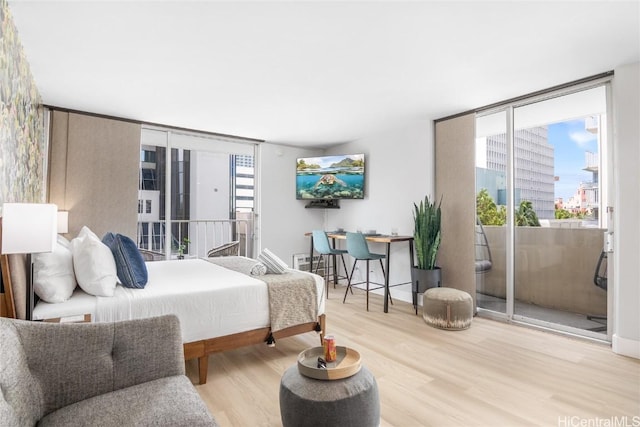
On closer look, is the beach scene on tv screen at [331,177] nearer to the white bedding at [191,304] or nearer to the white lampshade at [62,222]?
the white bedding at [191,304]

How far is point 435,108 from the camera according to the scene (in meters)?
3.64

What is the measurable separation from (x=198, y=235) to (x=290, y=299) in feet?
10.8

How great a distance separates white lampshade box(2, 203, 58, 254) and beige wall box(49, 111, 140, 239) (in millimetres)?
2339

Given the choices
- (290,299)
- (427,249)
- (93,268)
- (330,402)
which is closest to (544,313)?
(427,249)

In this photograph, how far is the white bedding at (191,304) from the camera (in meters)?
1.95

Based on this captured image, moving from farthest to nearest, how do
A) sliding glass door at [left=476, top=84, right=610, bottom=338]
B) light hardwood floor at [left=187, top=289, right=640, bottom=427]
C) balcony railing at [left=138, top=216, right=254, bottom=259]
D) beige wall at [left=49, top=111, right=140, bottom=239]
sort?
balcony railing at [left=138, top=216, right=254, bottom=259] < beige wall at [left=49, top=111, right=140, bottom=239] < sliding glass door at [left=476, top=84, right=610, bottom=338] < light hardwood floor at [left=187, top=289, right=640, bottom=427]

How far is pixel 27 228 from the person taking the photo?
1.63 meters

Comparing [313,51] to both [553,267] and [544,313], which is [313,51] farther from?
[544,313]

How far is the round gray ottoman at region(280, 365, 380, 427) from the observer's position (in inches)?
56.0

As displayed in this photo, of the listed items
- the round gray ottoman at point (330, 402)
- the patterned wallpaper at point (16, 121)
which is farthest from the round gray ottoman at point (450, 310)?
the patterned wallpaper at point (16, 121)

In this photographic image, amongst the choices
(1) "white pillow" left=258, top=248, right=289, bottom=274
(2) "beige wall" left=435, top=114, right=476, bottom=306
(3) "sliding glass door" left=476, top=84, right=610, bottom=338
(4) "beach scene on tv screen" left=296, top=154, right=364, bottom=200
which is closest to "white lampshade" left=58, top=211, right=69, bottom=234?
(1) "white pillow" left=258, top=248, right=289, bottom=274

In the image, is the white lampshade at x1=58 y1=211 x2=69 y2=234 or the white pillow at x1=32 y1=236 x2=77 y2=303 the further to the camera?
the white lampshade at x1=58 y1=211 x2=69 y2=234

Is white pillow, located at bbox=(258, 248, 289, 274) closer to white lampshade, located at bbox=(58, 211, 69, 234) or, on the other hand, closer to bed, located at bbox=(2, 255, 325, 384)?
bed, located at bbox=(2, 255, 325, 384)

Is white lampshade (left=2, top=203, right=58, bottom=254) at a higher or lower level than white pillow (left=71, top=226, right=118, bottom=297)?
higher
